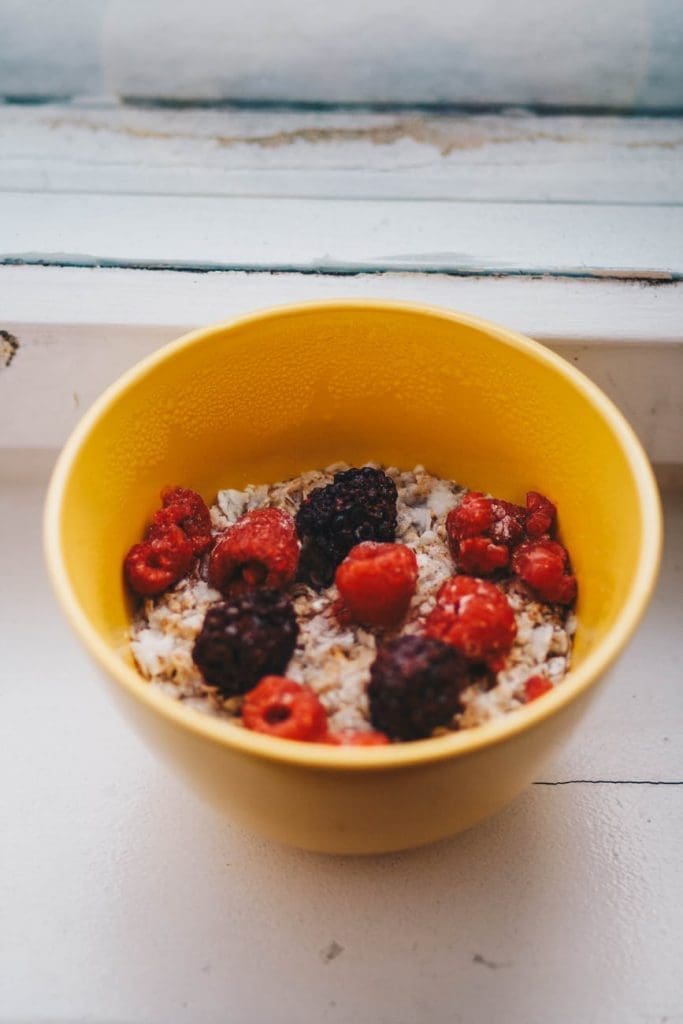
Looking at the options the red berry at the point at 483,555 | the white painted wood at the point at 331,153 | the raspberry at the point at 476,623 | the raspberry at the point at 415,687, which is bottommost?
the raspberry at the point at 415,687

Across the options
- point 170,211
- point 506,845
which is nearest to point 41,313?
point 170,211

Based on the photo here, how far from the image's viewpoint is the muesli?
52 centimetres

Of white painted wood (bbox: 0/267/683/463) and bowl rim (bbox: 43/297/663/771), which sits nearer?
bowl rim (bbox: 43/297/663/771)

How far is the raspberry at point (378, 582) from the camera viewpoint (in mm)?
576

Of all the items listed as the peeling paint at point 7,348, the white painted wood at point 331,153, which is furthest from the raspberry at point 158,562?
the white painted wood at point 331,153

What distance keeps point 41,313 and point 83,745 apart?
0.33m

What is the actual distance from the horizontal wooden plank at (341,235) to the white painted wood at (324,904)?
0.37 m

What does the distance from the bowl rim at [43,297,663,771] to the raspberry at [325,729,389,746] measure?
0.05ft

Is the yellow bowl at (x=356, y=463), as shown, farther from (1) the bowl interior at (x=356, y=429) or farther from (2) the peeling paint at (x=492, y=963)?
(2) the peeling paint at (x=492, y=963)

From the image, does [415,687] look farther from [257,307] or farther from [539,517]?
[257,307]

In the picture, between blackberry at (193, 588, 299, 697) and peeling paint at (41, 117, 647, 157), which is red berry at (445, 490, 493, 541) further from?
peeling paint at (41, 117, 647, 157)

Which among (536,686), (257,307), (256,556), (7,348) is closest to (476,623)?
(536,686)

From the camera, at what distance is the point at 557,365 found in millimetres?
591

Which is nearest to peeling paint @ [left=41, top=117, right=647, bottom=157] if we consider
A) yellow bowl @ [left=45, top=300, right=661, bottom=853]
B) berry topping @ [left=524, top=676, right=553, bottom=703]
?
yellow bowl @ [left=45, top=300, right=661, bottom=853]
